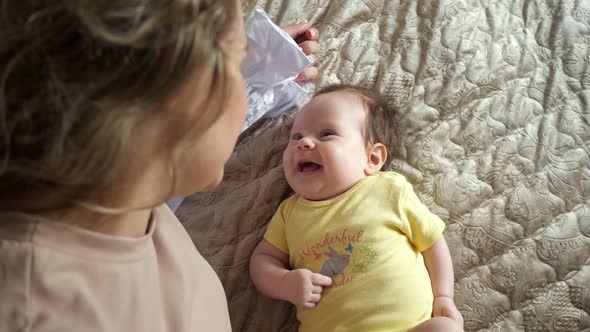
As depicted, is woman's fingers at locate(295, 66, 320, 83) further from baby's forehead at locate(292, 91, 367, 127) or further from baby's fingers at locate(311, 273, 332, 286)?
baby's fingers at locate(311, 273, 332, 286)

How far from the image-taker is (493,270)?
41.6 inches

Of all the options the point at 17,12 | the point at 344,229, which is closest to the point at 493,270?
the point at 344,229

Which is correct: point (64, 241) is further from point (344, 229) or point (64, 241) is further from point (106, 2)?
point (344, 229)

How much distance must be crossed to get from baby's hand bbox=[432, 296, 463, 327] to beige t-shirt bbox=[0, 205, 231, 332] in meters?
0.45

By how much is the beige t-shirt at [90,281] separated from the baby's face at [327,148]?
375 millimetres

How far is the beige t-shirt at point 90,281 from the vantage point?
0.55 metres

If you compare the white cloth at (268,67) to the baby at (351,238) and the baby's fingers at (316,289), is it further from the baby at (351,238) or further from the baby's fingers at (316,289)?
the baby's fingers at (316,289)

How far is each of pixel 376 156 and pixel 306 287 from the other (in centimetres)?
36

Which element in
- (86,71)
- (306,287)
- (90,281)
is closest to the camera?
(86,71)

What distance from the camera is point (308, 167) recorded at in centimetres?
113

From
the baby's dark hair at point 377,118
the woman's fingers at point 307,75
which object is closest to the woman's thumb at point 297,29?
the woman's fingers at point 307,75

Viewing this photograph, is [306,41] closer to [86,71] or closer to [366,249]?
[366,249]

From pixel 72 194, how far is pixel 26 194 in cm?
5

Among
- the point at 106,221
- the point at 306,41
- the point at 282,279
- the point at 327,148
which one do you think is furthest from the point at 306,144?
the point at 106,221
